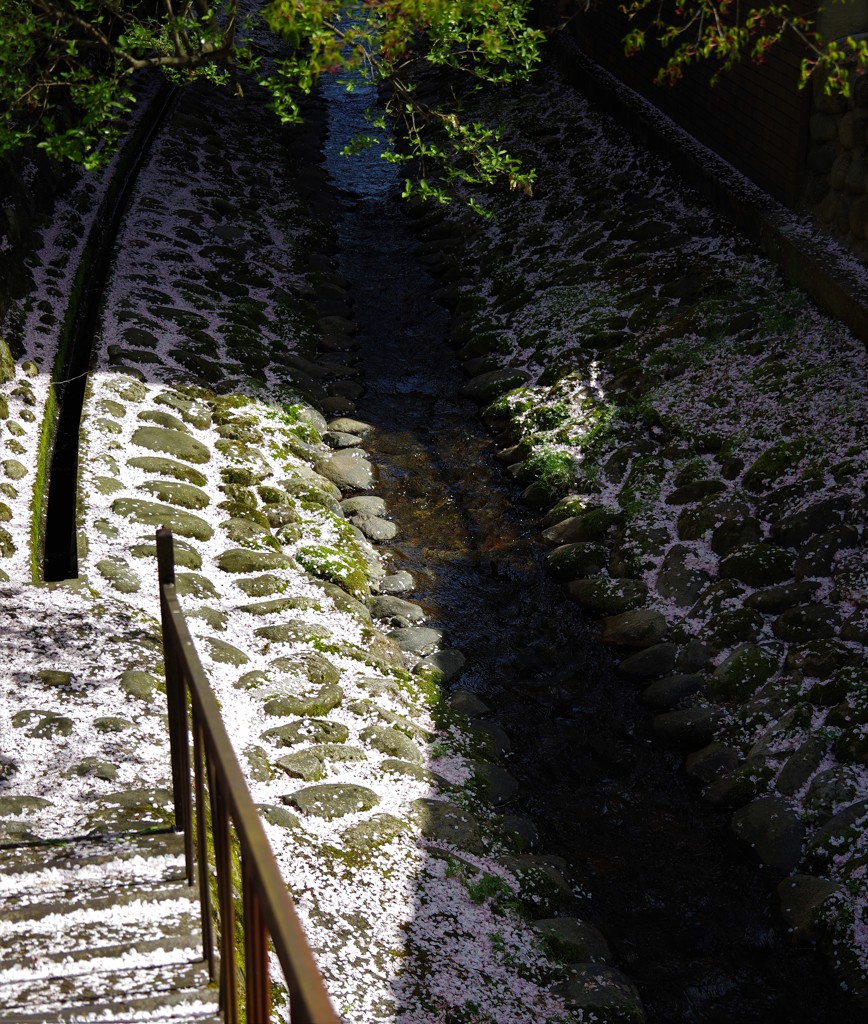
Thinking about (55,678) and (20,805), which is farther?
(55,678)

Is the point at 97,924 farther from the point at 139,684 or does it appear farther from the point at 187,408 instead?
the point at 187,408

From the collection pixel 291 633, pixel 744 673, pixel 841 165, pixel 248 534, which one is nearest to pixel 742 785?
pixel 744 673

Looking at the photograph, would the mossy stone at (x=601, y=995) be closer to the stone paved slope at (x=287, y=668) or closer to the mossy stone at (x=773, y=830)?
A: the stone paved slope at (x=287, y=668)

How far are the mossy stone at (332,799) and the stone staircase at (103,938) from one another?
1414 mm

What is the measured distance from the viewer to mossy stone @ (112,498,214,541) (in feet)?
23.9

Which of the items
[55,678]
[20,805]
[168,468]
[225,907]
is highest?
[225,907]

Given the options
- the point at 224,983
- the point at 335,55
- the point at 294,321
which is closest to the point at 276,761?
the point at 224,983

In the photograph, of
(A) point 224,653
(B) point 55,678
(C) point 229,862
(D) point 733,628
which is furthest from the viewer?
(D) point 733,628

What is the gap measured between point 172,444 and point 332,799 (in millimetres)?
3559

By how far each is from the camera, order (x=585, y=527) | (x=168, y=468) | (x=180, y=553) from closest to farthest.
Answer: (x=180, y=553), (x=168, y=468), (x=585, y=527)

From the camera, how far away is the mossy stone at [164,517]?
287 inches

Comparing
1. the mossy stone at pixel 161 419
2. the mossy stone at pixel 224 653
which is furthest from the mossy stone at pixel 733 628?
the mossy stone at pixel 161 419

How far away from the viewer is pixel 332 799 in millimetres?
5508

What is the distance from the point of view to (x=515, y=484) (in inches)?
362
